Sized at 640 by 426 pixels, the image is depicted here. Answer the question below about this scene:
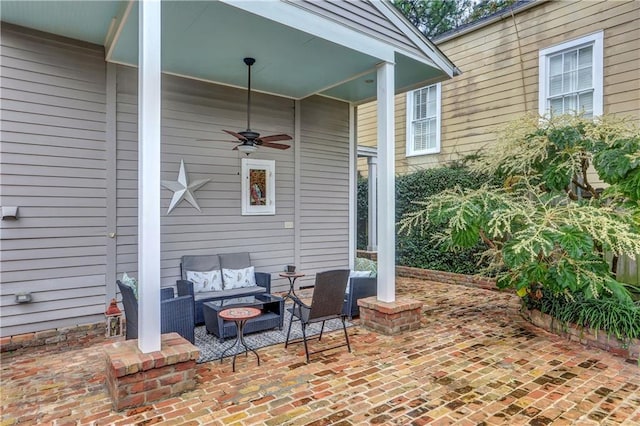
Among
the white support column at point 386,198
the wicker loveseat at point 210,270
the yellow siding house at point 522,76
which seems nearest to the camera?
the white support column at point 386,198

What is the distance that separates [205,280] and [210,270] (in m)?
0.27

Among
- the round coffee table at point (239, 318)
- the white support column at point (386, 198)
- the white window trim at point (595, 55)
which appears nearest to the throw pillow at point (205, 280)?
the round coffee table at point (239, 318)

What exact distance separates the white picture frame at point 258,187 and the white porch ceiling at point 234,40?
146 cm

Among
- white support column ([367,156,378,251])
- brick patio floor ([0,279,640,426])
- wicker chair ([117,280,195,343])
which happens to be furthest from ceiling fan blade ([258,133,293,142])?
white support column ([367,156,378,251])

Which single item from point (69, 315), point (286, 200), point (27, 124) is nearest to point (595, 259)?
point (286, 200)

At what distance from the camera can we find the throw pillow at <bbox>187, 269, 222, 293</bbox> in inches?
219

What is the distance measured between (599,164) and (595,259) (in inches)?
45.0

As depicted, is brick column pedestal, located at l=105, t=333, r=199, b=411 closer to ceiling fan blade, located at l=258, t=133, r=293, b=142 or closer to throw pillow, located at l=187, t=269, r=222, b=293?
throw pillow, located at l=187, t=269, r=222, b=293

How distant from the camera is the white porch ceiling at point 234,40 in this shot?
13.1 ft

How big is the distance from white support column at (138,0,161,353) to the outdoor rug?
1.02m

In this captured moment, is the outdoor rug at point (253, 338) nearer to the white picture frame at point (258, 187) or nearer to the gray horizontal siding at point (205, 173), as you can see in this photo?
the gray horizontal siding at point (205, 173)

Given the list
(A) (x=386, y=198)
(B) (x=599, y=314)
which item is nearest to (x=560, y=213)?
(B) (x=599, y=314)

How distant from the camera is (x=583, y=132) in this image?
16.2 feet

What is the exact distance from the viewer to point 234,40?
15.2ft
